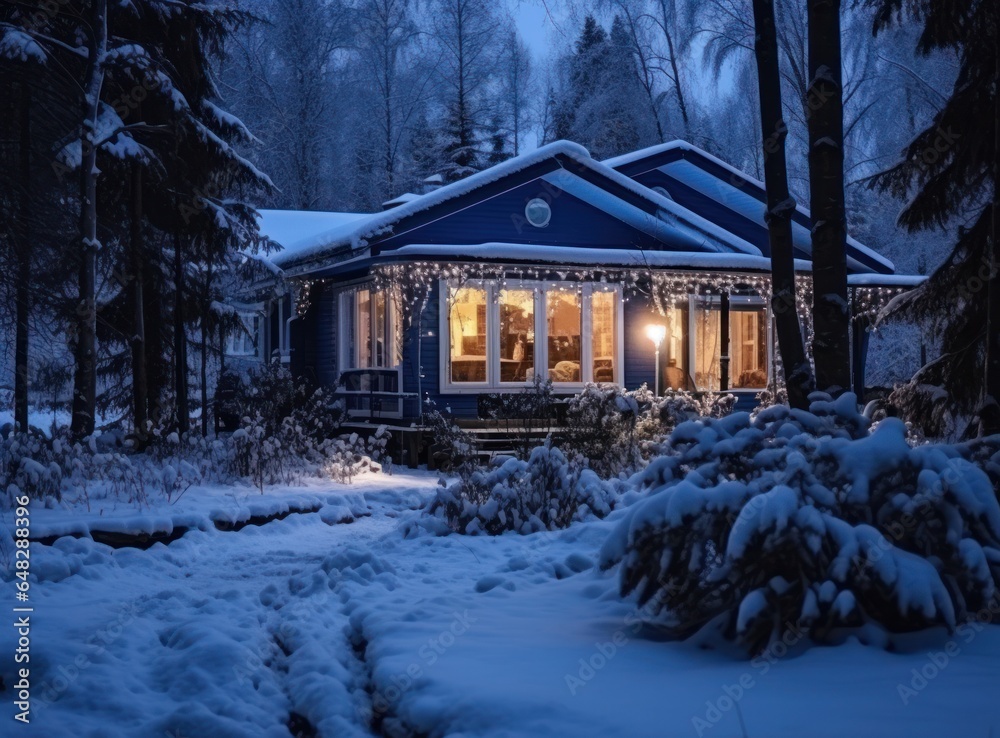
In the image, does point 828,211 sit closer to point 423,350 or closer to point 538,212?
point 423,350

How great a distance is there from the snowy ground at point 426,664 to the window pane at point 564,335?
37.9 feet

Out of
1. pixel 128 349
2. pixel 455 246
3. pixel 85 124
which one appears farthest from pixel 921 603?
pixel 128 349

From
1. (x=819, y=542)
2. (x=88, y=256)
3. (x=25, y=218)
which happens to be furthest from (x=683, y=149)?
(x=819, y=542)

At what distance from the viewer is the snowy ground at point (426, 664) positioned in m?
3.77

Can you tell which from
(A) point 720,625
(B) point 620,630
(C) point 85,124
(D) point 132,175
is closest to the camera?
(A) point 720,625

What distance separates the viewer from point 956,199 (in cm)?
1129

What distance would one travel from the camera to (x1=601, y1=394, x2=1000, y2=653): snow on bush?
4371 mm

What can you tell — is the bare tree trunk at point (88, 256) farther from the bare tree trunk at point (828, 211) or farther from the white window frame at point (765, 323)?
the white window frame at point (765, 323)

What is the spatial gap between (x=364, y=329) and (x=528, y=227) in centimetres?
392

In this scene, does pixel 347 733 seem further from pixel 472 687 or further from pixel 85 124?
pixel 85 124

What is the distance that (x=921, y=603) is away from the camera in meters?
4.26

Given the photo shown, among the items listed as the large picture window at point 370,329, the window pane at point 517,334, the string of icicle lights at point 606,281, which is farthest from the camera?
the window pane at point 517,334

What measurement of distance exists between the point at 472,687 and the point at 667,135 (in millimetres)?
36909

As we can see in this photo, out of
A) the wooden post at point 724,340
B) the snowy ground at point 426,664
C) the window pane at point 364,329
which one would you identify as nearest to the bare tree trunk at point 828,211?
the snowy ground at point 426,664
